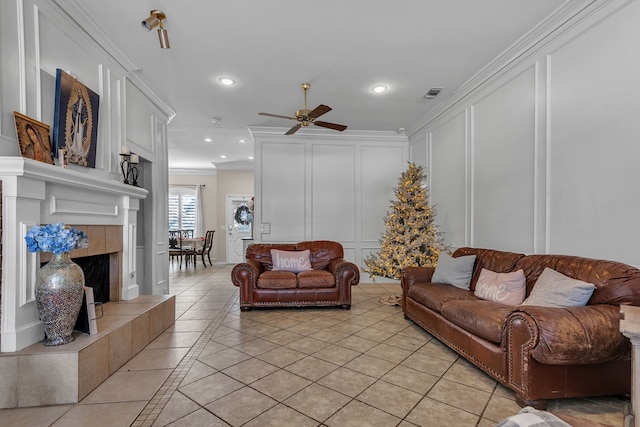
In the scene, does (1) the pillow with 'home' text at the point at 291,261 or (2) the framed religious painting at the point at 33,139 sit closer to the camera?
(2) the framed religious painting at the point at 33,139

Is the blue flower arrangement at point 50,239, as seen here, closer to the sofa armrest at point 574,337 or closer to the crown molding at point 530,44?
the sofa armrest at point 574,337

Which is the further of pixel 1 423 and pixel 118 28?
pixel 118 28

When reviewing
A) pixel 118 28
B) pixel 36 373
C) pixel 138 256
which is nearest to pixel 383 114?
pixel 118 28

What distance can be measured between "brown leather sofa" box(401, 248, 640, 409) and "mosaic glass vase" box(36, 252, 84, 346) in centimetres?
299

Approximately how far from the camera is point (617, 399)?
213cm

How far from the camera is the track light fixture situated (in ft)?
8.50

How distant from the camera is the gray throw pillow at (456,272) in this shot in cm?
354

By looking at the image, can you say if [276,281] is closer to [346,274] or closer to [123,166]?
[346,274]

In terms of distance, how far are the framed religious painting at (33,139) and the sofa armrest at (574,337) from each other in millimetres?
3566

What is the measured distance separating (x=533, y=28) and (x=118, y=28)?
3.91m

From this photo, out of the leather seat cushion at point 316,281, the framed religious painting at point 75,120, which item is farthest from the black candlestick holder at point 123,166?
the leather seat cushion at point 316,281

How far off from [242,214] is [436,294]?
772cm

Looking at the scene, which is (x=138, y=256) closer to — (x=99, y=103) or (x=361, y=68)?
(x=99, y=103)

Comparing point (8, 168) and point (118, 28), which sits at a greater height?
point (118, 28)
